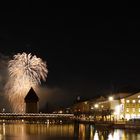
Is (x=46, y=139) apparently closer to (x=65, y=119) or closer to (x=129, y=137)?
(x=129, y=137)

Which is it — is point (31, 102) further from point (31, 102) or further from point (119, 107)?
point (119, 107)

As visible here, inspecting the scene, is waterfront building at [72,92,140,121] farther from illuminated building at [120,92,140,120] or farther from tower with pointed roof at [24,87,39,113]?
tower with pointed roof at [24,87,39,113]

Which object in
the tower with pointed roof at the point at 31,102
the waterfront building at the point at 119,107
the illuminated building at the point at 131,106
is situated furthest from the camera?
the tower with pointed roof at the point at 31,102

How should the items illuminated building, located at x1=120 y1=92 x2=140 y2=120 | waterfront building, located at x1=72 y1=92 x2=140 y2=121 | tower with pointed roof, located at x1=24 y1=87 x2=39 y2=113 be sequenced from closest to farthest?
1. illuminated building, located at x1=120 y1=92 x2=140 y2=120
2. waterfront building, located at x1=72 y1=92 x2=140 y2=121
3. tower with pointed roof, located at x1=24 y1=87 x2=39 y2=113

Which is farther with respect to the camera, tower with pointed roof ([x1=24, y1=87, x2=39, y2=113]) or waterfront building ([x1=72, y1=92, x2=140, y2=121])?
tower with pointed roof ([x1=24, y1=87, x2=39, y2=113])

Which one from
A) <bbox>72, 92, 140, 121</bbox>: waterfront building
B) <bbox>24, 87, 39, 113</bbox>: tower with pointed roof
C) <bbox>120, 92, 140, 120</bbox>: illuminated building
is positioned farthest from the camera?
<bbox>24, 87, 39, 113</bbox>: tower with pointed roof

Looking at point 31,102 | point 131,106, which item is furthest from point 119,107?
point 31,102

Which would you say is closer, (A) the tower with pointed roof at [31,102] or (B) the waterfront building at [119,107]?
(B) the waterfront building at [119,107]

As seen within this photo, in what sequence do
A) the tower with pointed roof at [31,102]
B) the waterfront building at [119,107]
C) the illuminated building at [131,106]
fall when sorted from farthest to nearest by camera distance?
the tower with pointed roof at [31,102]
the waterfront building at [119,107]
the illuminated building at [131,106]

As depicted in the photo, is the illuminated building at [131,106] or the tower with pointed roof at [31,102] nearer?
the illuminated building at [131,106]

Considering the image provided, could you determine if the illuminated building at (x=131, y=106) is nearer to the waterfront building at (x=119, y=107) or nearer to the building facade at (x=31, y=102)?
the waterfront building at (x=119, y=107)

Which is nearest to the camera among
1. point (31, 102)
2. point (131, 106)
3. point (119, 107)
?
point (131, 106)

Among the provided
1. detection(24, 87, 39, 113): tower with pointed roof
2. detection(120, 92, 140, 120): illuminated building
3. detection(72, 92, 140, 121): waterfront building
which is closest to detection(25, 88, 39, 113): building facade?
detection(24, 87, 39, 113): tower with pointed roof

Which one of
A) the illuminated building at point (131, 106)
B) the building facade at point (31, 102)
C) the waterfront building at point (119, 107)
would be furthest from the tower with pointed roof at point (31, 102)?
the illuminated building at point (131, 106)
